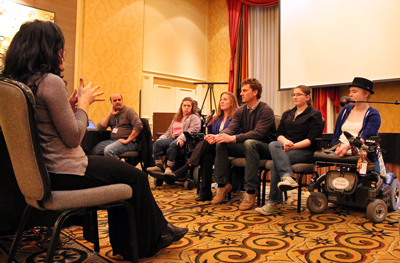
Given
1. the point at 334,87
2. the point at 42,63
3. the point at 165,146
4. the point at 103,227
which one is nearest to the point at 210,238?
the point at 103,227

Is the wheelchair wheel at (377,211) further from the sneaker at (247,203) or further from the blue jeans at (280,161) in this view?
the sneaker at (247,203)

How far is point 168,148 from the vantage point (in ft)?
12.2

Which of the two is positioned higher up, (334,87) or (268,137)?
(334,87)

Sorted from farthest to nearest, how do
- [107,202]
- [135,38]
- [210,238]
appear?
[135,38] → [210,238] → [107,202]

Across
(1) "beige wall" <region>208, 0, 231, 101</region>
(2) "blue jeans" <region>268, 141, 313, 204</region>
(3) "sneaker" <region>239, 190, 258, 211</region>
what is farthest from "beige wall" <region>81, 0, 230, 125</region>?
(2) "blue jeans" <region>268, 141, 313, 204</region>

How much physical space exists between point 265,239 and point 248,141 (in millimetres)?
1002

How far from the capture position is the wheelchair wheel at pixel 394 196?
8.67 feet

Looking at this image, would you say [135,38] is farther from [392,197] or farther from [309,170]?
[392,197]

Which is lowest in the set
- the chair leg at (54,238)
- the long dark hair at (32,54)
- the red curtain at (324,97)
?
the chair leg at (54,238)

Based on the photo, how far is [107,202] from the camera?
1.30m

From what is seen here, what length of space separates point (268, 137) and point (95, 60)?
3.66m

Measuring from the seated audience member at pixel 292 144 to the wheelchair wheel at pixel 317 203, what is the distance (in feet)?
0.82

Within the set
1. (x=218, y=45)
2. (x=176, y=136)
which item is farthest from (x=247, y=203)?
(x=218, y=45)

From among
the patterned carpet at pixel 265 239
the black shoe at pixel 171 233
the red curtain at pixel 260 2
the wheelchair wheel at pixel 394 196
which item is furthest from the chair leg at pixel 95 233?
the red curtain at pixel 260 2
